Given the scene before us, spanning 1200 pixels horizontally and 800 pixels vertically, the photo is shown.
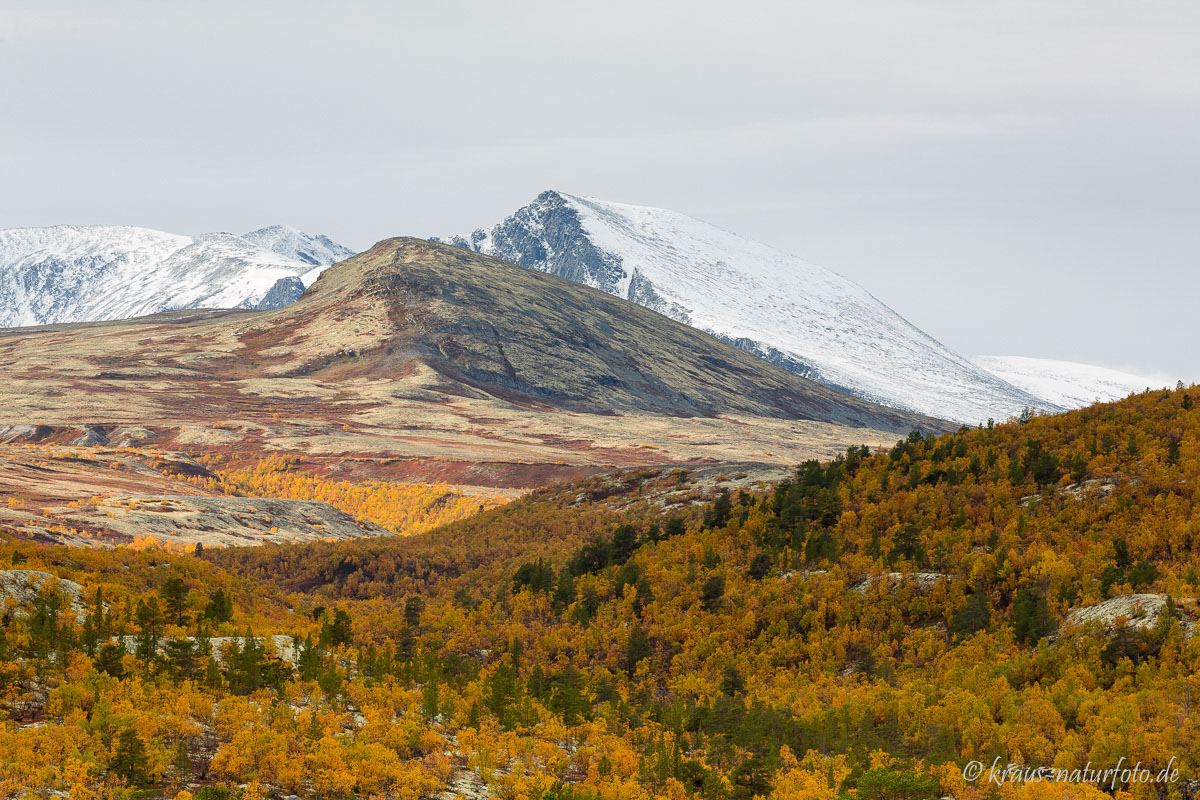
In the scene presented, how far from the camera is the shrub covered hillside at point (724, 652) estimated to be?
14805mm

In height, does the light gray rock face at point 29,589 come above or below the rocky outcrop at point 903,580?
below

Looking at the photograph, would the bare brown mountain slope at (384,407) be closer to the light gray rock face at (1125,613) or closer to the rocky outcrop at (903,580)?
the rocky outcrop at (903,580)

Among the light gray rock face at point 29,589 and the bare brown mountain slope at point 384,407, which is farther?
the bare brown mountain slope at point 384,407

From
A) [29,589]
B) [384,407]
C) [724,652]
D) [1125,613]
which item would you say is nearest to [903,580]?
[724,652]

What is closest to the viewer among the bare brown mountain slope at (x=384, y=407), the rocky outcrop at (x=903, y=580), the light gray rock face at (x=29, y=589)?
the light gray rock face at (x=29, y=589)

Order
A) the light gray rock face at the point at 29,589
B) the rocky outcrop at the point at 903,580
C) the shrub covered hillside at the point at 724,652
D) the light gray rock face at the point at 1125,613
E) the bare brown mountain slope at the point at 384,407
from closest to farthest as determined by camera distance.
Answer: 1. the shrub covered hillside at the point at 724,652
2. the light gray rock face at the point at 1125,613
3. the light gray rock face at the point at 29,589
4. the rocky outcrop at the point at 903,580
5. the bare brown mountain slope at the point at 384,407

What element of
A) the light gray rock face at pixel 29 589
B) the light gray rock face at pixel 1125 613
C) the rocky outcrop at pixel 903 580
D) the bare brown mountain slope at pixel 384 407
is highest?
the light gray rock face at pixel 1125 613

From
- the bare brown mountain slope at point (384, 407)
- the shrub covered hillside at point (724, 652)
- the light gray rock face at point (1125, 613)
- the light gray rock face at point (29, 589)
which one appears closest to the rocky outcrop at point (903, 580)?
the shrub covered hillside at point (724, 652)

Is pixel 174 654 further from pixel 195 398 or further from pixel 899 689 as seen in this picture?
pixel 195 398

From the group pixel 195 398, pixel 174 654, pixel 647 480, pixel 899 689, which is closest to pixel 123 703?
pixel 174 654

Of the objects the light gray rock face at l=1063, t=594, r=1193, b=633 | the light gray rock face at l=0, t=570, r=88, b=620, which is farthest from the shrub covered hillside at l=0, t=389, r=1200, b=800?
the light gray rock face at l=0, t=570, r=88, b=620

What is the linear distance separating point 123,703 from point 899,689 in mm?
15141

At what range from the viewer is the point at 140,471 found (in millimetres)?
83312

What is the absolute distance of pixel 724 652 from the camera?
78.1 feet
